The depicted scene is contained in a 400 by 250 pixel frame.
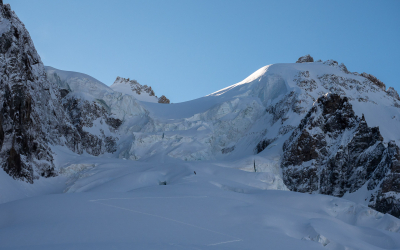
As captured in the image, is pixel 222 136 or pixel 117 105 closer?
pixel 222 136

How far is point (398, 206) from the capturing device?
45969 mm

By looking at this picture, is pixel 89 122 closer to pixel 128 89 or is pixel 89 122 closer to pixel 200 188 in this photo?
pixel 128 89

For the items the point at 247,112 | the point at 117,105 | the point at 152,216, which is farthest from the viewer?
the point at 117,105

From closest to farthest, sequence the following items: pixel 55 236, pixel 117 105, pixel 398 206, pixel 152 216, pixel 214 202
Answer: pixel 55 236, pixel 152 216, pixel 214 202, pixel 398 206, pixel 117 105

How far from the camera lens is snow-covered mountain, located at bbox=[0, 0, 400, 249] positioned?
15.0m

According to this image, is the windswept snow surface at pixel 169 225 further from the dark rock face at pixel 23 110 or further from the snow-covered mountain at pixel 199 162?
the dark rock face at pixel 23 110

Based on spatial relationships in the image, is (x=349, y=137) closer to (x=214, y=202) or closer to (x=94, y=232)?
(x=214, y=202)

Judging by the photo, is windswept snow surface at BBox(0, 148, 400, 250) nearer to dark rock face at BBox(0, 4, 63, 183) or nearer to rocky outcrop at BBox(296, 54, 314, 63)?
dark rock face at BBox(0, 4, 63, 183)

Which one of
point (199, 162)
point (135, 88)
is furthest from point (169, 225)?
point (135, 88)

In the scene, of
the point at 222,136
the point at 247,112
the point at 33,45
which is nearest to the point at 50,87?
the point at 33,45

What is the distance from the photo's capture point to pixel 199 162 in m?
50.9

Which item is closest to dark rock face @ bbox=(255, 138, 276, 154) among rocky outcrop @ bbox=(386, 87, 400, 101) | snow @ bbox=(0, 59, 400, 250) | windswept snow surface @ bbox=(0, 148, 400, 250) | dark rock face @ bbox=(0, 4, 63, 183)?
snow @ bbox=(0, 59, 400, 250)

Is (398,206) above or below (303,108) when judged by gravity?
below

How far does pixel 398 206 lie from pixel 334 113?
737 inches
